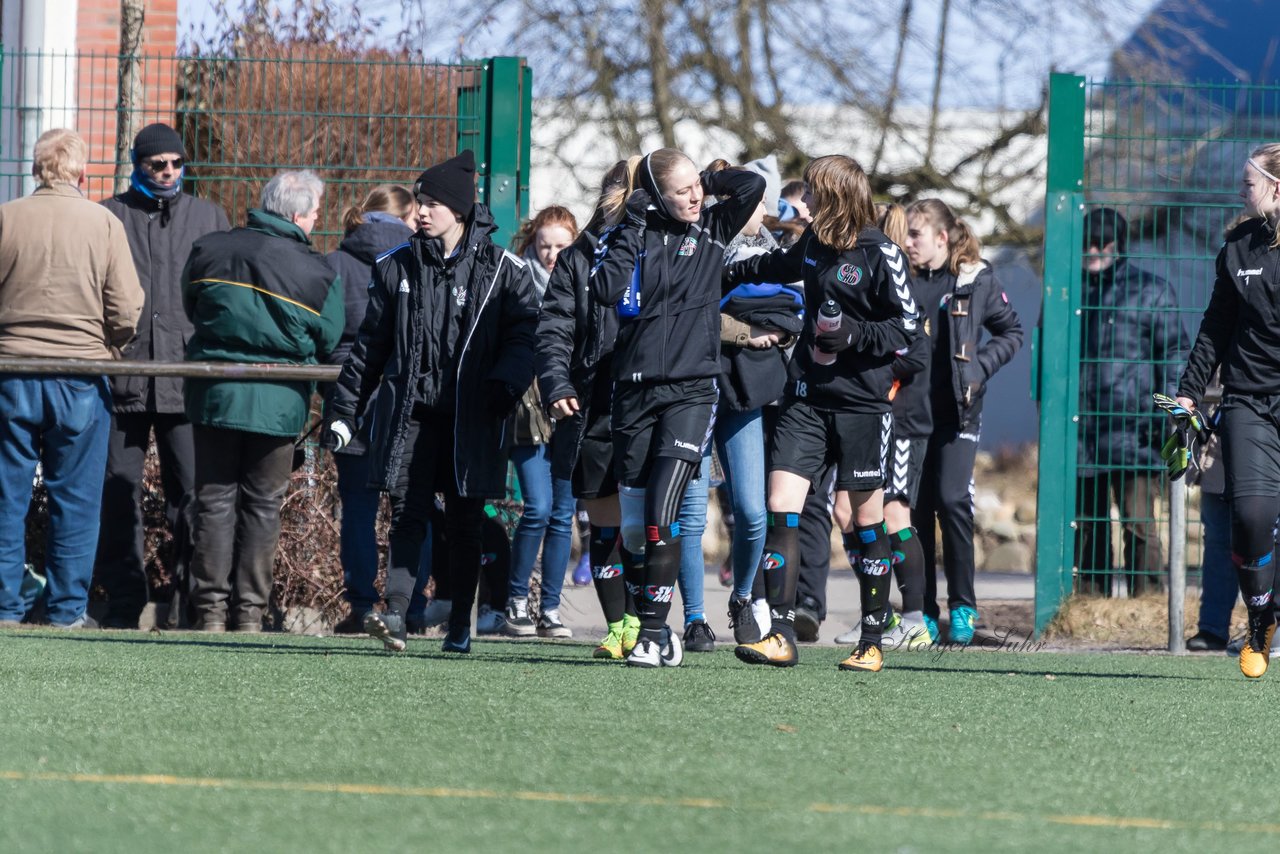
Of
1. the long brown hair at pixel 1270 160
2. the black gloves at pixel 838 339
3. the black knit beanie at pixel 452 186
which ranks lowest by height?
the black gloves at pixel 838 339

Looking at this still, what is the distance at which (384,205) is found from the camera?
8930 mm

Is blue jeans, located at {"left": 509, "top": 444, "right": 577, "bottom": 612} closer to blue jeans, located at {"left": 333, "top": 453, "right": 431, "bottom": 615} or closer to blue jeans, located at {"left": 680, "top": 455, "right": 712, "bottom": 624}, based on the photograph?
blue jeans, located at {"left": 333, "top": 453, "right": 431, "bottom": 615}

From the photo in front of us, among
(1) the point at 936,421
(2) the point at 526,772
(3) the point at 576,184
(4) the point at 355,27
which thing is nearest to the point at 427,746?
(2) the point at 526,772

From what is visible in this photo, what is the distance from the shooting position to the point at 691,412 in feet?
21.6

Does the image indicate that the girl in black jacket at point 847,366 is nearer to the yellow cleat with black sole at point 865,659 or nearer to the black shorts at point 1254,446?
the yellow cleat with black sole at point 865,659

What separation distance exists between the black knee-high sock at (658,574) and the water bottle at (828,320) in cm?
80

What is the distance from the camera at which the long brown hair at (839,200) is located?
6.70 meters

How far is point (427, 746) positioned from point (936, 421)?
4.74 meters

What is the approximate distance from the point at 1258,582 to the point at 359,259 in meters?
4.31

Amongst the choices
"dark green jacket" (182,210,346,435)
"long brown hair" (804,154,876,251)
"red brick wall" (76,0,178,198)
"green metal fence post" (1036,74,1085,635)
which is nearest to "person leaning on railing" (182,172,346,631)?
"dark green jacket" (182,210,346,435)

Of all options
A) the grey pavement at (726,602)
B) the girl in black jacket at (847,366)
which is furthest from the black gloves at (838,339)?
the grey pavement at (726,602)

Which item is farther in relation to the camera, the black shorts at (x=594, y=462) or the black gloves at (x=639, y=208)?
the black shorts at (x=594, y=462)

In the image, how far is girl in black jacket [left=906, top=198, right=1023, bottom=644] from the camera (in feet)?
28.9

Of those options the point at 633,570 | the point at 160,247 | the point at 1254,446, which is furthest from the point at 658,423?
the point at 160,247
